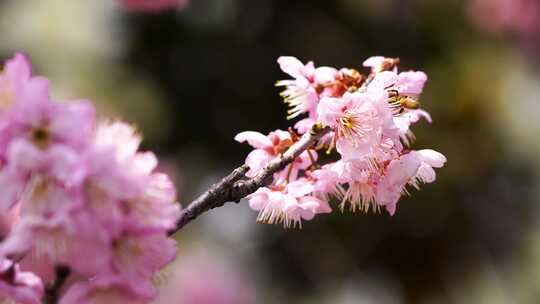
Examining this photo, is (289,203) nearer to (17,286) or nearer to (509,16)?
(17,286)

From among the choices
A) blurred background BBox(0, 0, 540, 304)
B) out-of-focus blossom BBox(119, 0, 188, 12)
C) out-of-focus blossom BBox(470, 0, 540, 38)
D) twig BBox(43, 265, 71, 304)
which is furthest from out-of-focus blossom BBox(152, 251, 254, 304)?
twig BBox(43, 265, 71, 304)

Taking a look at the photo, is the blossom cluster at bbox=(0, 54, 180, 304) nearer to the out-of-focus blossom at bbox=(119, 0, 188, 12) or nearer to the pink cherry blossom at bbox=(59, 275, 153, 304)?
the pink cherry blossom at bbox=(59, 275, 153, 304)

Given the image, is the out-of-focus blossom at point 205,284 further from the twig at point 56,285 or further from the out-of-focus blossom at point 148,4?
the twig at point 56,285

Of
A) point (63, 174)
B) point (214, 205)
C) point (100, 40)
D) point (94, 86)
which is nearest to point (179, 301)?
point (94, 86)

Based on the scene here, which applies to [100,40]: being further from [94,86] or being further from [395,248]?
[395,248]

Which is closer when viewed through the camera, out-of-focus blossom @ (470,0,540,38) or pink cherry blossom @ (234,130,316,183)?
pink cherry blossom @ (234,130,316,183)
